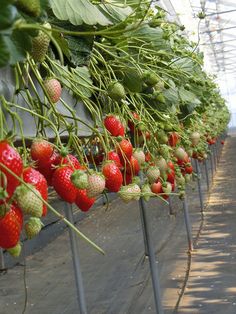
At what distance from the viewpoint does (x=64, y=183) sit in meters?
0.71

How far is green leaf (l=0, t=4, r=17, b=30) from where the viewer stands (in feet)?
1.07

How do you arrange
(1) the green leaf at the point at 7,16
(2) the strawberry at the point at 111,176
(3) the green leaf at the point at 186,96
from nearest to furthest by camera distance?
1. (1) the green leaf at the point at 7,16
2. (2) the strawberry at the point at 111,176
3. (3) the green leaf at the point at 186,96

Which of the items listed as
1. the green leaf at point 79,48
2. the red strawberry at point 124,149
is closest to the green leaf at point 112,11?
the green leaf at point 79,48

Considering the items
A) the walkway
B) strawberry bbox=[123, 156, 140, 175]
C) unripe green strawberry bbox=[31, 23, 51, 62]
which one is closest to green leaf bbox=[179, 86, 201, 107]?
strawberry bbox=[123, 156, 140, 175]

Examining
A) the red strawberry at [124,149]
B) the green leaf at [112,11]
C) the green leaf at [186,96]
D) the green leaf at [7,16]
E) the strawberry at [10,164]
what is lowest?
the red strawberry at [124,149]

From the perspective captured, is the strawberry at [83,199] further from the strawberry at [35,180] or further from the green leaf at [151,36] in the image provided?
the green leaf at [151,36]

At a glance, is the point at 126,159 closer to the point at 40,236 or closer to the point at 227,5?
the point at 40,236

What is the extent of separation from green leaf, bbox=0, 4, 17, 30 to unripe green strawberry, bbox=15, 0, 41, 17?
0.07 metres

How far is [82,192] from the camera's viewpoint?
779mm

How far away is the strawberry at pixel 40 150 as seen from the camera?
70cm

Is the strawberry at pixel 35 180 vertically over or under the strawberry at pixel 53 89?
under

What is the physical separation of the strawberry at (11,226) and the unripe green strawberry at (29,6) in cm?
18

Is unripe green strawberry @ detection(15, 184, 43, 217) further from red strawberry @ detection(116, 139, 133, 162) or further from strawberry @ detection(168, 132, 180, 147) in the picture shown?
strawberry @ detection(168, 132, 180, 147)

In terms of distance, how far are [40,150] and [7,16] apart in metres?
0.39
